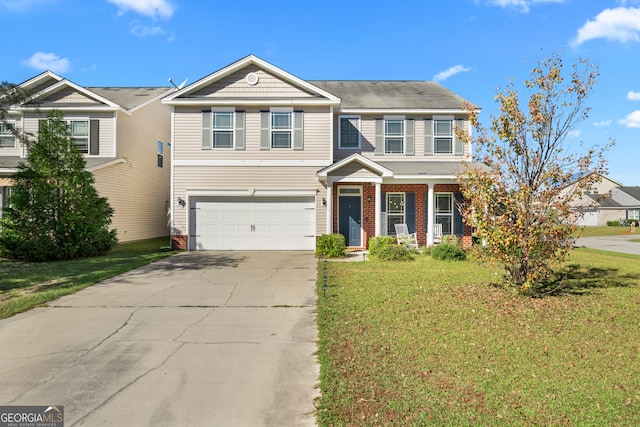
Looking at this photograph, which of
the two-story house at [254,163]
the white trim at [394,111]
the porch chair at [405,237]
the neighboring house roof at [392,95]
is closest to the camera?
the porch chair at [405,237]

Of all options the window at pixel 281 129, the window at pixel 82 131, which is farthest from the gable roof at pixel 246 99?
the window at pixel 82 131

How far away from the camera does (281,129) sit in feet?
50.3

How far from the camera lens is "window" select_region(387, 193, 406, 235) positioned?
637 inches

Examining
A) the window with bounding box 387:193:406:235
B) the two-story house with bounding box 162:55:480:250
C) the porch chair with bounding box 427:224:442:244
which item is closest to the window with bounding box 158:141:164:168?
the two-story house with bounding box 162:55:480:250

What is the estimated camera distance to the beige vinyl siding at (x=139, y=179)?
56.4 ft

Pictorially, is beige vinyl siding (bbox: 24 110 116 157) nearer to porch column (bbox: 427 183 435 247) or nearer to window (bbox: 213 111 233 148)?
window (bbox: 213 111 233 148)

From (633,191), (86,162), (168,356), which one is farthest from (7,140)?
(633,191)

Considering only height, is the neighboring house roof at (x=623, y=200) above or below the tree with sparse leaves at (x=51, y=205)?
above

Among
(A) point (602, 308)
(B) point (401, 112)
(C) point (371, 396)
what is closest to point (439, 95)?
(B) point (401, 112)

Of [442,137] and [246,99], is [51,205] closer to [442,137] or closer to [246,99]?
[246,99]

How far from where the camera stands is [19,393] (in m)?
3.79

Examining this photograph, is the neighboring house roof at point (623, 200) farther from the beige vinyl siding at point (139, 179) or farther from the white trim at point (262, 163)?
the beige vinyl siding at point (139, 179)

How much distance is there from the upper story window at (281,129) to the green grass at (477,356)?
8468mm

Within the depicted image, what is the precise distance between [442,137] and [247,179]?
850 cm
